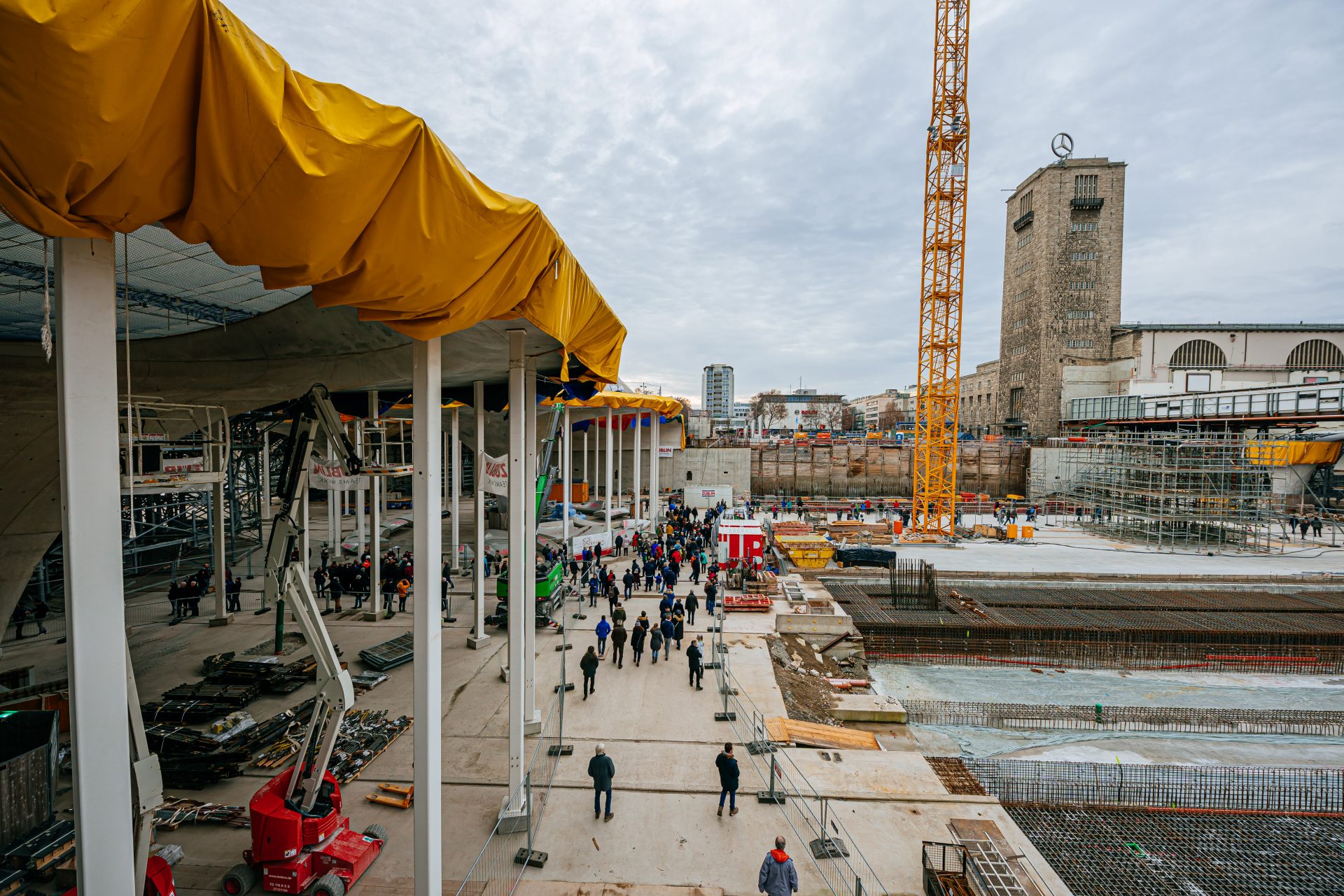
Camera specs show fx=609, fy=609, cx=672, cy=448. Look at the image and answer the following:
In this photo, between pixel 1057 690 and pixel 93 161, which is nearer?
pixel 93 161

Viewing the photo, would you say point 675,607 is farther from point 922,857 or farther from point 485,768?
point 922,857

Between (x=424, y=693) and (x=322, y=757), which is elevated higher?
(x=424, y=693)

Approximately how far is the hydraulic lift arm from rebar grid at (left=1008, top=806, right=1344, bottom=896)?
9.66m

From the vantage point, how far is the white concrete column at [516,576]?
785cm

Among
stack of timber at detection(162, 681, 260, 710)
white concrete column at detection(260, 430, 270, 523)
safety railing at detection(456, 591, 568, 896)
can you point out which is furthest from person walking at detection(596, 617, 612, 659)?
white concrete column at detection(260, 430, 270, 523)

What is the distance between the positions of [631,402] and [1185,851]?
22925mm

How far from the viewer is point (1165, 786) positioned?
10.6 metres

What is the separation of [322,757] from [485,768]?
344 centimetres

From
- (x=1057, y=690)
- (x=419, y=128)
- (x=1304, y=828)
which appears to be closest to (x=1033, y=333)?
(x=1057, y=690)

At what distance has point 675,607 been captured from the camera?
1716 centimetres

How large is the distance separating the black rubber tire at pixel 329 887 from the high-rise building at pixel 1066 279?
72.4 m

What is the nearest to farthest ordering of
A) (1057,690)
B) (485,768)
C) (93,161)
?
(93,161), (485,768), (1057,690)

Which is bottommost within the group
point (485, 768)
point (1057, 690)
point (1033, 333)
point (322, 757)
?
point (1057, 690)

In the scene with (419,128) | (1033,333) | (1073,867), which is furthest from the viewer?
(1033,333)
